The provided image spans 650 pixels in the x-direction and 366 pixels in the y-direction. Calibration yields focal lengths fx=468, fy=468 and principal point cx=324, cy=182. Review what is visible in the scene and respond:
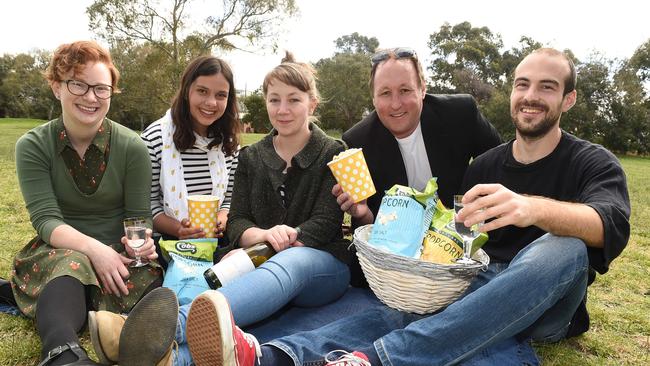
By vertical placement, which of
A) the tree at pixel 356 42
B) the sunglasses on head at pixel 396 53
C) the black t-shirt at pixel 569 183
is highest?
the tree at pixel 356 42

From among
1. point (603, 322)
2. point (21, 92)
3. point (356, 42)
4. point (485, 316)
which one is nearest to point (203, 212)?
point (485, 316)

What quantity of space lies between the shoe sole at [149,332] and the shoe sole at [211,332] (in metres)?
0.10

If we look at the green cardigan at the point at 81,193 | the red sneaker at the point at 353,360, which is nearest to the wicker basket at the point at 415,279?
the red sneaker at the point at 353,360

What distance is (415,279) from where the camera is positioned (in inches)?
90.5

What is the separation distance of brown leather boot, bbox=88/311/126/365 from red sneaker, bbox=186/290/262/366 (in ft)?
1.00

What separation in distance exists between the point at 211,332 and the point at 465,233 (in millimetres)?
1299

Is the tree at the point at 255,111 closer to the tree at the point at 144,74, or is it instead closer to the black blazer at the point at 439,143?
the tree at the point at 144,74

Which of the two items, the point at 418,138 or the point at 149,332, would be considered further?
the point at 418,138

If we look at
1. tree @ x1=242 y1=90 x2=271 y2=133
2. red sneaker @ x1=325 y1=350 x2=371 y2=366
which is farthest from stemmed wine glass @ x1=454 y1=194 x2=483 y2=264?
tree @ x1=242 y1=90 x2=271 y2=133

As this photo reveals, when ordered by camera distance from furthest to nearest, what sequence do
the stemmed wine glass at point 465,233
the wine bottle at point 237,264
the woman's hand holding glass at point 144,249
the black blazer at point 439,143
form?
1. the black blazer at point 439,143
2. the woman's hand holding glass at point 144,249
3. the wine bottle at point 237,264
4. the stemmed wine glass at point 465,233

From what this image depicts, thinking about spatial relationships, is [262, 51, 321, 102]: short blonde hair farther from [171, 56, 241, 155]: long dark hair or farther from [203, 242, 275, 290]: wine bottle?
[203, 242, 275, 290]: wine bottle

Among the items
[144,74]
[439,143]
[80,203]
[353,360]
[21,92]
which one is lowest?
[21,92]

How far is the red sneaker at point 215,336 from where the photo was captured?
1.89 meters

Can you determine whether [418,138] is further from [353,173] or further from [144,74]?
[144,74]
